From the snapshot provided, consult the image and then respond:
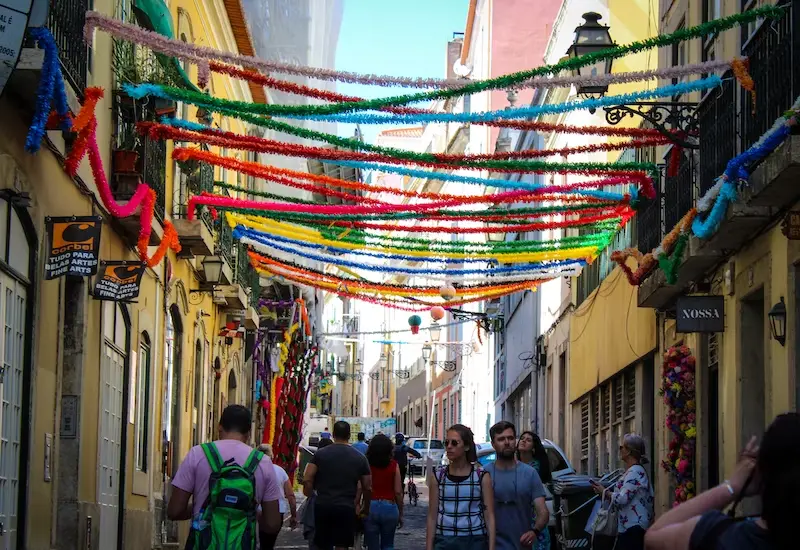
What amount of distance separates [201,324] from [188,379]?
1.60 metres

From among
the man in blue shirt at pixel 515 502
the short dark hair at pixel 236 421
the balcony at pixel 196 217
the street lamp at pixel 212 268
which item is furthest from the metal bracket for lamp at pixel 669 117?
the street lamp at pixel 212 268

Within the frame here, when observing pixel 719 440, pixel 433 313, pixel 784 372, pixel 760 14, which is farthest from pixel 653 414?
pixel 433 313

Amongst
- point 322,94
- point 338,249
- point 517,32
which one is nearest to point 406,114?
point 322,94

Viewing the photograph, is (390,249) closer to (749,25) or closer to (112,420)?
(112,420)

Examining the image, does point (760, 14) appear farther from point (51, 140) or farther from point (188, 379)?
point (188, 379)

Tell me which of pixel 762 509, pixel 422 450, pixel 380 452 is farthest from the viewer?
pixel 422 450

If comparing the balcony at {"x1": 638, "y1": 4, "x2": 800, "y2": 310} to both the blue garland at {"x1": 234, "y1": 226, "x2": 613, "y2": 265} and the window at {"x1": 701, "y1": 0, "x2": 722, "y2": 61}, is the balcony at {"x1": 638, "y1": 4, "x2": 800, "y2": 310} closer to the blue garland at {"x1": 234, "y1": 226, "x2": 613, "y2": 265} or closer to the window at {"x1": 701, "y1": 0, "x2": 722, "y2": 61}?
the window at {"x1": 701, "y1": 0, "x2": 722, "y2": 61}

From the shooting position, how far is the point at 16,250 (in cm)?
1141

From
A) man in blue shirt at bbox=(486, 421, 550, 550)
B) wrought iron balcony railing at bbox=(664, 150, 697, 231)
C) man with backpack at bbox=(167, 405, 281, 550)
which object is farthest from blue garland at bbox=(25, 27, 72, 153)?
wrought iron balcony railing at bbox=(664, 150, 697, 231)

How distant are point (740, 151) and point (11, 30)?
6.71m

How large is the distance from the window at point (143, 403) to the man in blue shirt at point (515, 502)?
8173 millimetres

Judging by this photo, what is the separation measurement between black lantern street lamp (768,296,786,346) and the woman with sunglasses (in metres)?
3.45

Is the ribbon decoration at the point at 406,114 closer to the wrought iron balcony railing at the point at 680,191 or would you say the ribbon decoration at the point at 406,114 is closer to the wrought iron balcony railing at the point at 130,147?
the wrought iron balcony railing at the point at 130,147

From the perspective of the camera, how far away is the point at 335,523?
1303 cm
